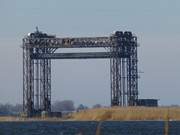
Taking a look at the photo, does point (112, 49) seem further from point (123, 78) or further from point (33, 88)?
point (33, 88)

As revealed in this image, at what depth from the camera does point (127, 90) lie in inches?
4638

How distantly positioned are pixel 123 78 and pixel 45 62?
12169 mm

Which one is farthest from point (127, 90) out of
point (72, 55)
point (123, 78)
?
point (72, 55)

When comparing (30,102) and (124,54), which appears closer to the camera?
(124,54)

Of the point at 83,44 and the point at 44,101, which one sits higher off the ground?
the point at 83,44
